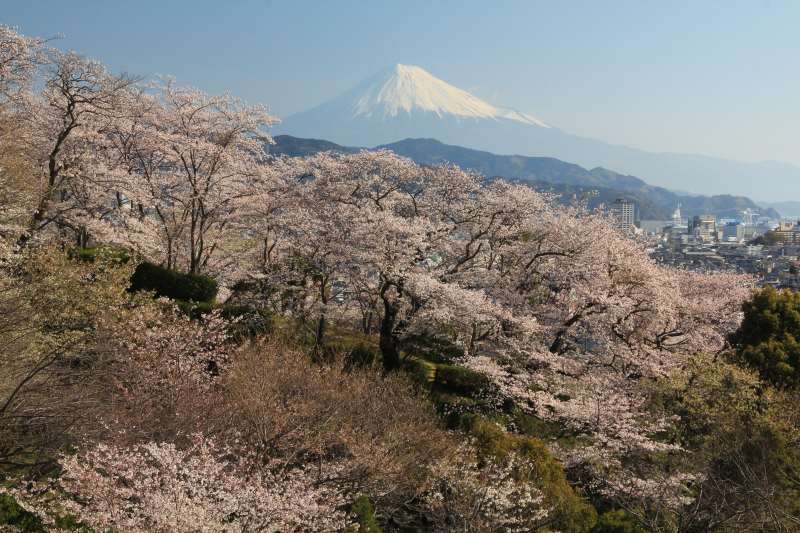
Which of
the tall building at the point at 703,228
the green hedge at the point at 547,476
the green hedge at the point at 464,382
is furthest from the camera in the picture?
the tall building at the point at 703,228

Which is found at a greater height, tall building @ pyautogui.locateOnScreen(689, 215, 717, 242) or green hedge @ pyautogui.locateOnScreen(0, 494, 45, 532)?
tall building @ pyautogui.locateOnScreen(689, 215, 717, 242)

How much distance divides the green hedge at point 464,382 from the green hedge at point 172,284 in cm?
771

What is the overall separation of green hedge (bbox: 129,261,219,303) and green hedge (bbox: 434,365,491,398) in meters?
7.71

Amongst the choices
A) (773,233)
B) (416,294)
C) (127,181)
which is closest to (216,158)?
(127,181)

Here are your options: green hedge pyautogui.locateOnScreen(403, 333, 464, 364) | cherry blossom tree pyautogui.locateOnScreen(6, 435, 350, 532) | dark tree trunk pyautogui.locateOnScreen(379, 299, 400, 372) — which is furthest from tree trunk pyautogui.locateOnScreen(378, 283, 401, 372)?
cherry blossom tree pyautogui.locateOnScreen(6, 435, 350, 532)

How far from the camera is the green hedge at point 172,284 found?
17734 mm

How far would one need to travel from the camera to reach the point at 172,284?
58.2 ft

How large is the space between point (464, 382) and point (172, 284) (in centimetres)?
935

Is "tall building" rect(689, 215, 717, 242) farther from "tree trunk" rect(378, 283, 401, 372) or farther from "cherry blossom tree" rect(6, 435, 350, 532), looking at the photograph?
"cherry blossom tree" rect(6, 435, 350, 532)

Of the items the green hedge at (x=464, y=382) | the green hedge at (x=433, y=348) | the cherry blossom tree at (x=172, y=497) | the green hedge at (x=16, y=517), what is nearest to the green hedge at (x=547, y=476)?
the cherry blossom tree at (x=172, y=497)

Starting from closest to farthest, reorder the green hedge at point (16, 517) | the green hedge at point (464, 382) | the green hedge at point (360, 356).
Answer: the green hedge at point (16, 517) → the green hedge at point (360, 356) → the green hedge at point (464, 382)

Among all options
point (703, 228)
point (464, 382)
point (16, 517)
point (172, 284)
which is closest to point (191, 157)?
point (172, 284)

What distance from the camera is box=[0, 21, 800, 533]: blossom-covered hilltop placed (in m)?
9.35

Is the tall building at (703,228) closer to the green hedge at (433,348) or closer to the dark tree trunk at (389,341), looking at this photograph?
the green hedge at (433,348)
